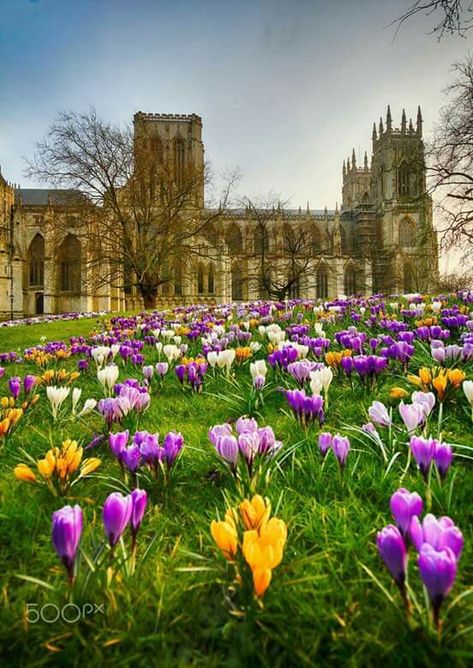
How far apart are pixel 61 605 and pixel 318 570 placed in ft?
1.80

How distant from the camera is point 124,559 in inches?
32.6

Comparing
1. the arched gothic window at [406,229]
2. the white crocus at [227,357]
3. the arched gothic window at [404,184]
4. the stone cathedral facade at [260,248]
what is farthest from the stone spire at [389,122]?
the white crocus at [227,357]

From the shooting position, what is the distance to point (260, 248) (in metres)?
46.2

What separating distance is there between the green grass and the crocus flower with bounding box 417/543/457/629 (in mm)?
74

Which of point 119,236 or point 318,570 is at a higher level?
point 119,236

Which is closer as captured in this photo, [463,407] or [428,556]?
[428,556]

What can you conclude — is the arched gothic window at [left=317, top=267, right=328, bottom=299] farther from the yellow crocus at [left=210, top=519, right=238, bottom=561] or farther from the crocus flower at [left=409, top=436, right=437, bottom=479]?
the yellow crocus at [left=210, top=519, right=238, bottom=561]

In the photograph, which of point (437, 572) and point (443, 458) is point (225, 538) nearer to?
point (437, 572)

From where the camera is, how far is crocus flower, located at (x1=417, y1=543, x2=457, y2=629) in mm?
633

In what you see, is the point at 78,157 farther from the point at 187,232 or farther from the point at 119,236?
the point at 187,232

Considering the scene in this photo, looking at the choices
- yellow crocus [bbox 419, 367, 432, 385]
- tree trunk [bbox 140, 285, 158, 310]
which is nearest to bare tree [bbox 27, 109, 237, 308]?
tree trunk [bbox 140, 285, 158, 310]

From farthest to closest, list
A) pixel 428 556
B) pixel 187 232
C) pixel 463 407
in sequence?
pixel 187 232, pixel 463 407, pixel 428 556

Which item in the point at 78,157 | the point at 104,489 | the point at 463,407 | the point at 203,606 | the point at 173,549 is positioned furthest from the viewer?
the point at 78,157

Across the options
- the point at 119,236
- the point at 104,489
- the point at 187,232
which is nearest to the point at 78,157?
the point at 119,236
